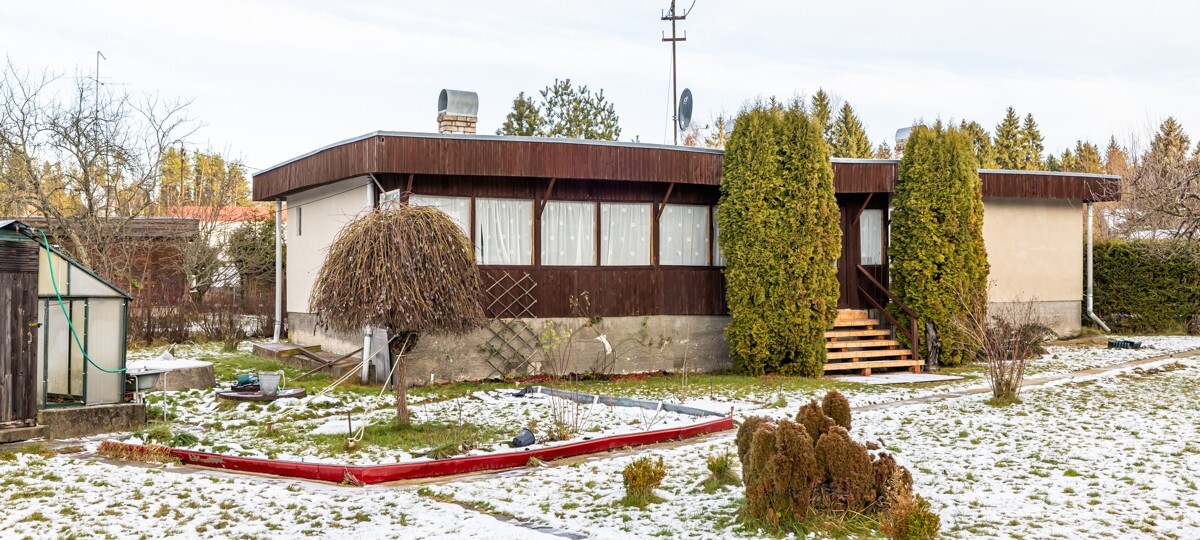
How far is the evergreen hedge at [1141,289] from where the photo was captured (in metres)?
20.6

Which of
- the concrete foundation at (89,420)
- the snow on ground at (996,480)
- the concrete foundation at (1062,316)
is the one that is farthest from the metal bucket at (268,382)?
the concrete foundation at (1062,316)

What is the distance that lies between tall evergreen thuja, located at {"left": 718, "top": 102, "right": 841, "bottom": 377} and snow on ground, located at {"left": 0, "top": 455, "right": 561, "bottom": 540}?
833 cm

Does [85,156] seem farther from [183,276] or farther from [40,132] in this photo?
[183,276]

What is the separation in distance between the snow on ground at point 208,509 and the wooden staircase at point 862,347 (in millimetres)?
9635

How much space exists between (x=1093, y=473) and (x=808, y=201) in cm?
771

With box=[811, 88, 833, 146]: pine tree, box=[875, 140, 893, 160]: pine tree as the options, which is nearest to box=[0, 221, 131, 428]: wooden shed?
box=[811, 88, 833, 146]: pine tree

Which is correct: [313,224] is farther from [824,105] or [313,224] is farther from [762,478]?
[824,105]

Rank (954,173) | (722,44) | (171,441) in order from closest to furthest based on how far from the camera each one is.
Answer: (171,441), (954,173), (722,44)

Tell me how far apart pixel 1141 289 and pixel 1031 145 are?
39.7 meters

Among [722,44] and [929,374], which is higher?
[722,44]

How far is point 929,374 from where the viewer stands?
48.9 ft

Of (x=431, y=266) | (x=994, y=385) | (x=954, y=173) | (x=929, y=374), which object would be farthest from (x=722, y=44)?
(x=431, y=266)

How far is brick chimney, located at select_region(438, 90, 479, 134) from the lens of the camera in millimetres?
14602

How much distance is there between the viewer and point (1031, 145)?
187 ft
